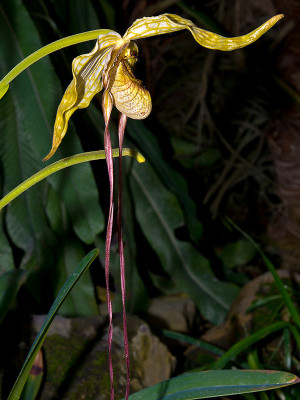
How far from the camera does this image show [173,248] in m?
1.54

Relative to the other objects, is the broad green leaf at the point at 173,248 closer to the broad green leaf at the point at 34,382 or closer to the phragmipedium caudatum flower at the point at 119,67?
the broad green leaf at the point at 34,382

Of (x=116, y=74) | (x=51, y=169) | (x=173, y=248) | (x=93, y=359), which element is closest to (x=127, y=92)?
(x=116, y=74)

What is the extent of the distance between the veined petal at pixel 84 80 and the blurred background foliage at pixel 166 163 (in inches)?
18.5

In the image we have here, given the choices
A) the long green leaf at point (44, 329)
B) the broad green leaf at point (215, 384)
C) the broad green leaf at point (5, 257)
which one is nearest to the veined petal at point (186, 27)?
the long green leaf at point (44, 329)

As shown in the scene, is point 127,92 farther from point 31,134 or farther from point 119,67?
point 31,134

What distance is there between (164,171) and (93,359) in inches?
31.8

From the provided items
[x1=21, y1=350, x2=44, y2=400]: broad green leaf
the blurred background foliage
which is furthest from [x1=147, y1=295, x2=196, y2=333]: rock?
[x1=21, y1=350, x2=44, y2=400]: broad green leaf

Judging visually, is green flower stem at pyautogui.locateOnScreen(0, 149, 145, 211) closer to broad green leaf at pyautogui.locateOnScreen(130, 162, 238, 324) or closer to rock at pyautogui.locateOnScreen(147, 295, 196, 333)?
broad green leaf at pyautogui.locateOnScreen(130, 162, 238, 324)

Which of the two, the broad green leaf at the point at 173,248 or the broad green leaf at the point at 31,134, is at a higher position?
the broad green leaf at the point at 31,134

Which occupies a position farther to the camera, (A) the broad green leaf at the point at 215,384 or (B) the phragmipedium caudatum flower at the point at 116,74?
(A) the broad green leaf at the point at 215,384

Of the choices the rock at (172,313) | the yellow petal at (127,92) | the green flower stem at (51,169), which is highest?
the yellow petal at (127,92)

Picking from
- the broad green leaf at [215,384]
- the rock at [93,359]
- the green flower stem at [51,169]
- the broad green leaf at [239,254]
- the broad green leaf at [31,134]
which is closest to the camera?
the green flower stem at [51,169]

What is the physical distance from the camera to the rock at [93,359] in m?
0.93

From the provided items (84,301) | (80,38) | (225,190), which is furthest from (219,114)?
(80,38)
